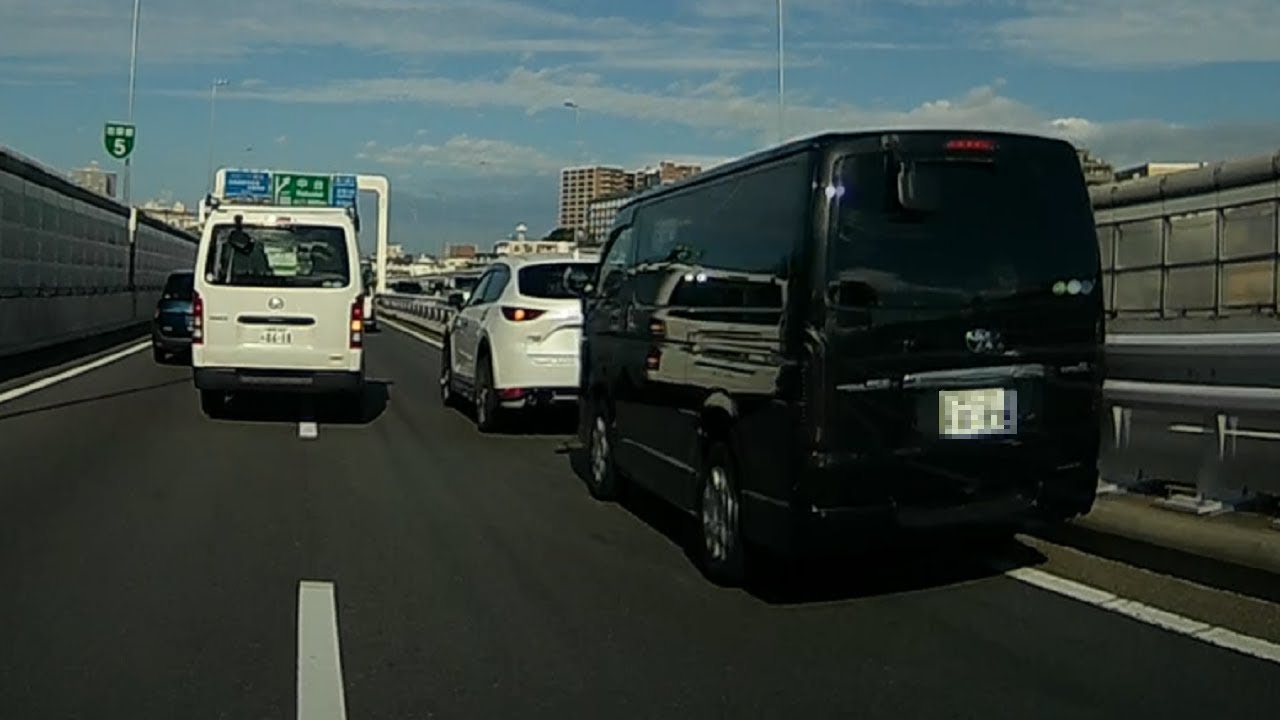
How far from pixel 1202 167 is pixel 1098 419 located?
14677 millimetres

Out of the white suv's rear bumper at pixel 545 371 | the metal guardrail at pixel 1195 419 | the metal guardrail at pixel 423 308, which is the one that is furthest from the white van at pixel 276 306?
the metal guardrail at pixel 423 308

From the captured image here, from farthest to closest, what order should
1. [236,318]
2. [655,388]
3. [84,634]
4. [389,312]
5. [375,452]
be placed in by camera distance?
1. [389,312]
2. [236,318]
3. [375,452]
4. [655,388]
5. [84,634]

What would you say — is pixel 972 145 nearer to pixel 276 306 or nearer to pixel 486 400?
pixel 486 400

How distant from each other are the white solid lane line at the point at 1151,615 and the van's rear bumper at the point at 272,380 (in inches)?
358

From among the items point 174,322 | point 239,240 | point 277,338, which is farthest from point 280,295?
point 174,322

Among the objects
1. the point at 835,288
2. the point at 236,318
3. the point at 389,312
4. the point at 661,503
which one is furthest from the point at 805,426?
the point at 389,312

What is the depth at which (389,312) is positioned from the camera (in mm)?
62031

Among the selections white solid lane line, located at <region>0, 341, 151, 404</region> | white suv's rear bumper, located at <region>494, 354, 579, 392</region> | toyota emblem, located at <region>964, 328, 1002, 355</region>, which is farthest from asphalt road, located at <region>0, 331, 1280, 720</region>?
white solid lane line, located at <region>0, 341, 151, 404</region>

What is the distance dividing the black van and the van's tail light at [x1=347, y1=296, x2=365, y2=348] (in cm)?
846

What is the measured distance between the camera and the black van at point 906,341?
22.7 ft

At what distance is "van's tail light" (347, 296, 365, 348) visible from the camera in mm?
15578

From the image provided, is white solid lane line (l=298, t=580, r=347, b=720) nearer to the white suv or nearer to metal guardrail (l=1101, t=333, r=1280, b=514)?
metal guardrail (l=1101, t=333, r=1280, b=514)

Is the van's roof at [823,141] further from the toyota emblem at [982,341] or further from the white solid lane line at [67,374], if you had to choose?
the white solid lane line at [67,374]

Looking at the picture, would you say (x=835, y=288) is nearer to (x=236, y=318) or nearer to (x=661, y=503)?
(x=661, y=503)
